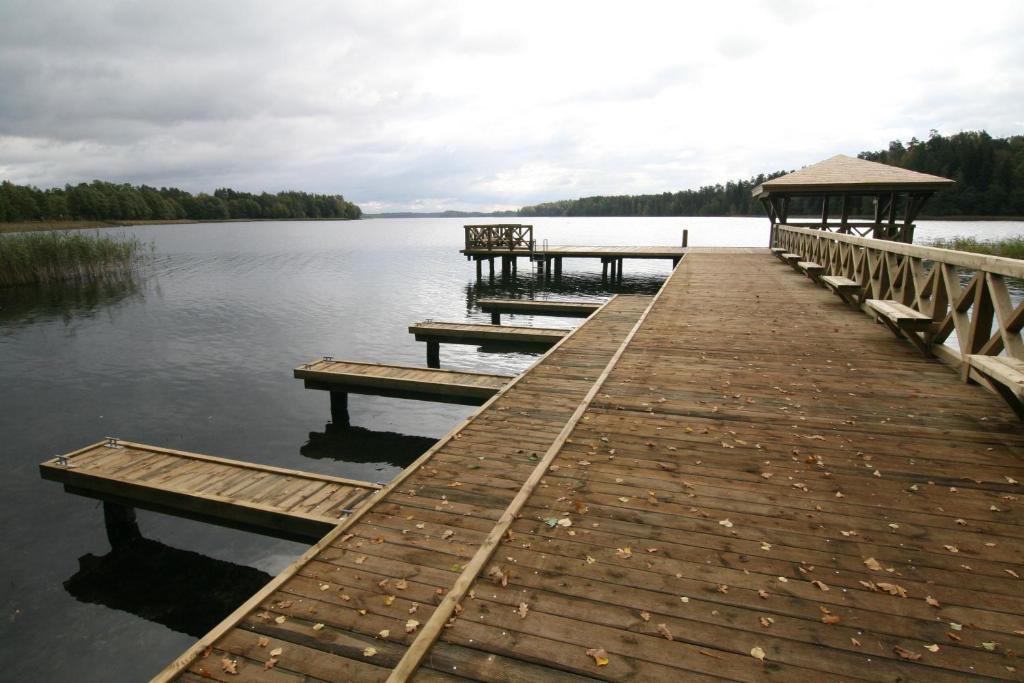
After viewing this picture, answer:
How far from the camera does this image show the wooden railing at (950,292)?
5.34 m

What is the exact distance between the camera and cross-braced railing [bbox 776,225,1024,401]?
5301 millimetres

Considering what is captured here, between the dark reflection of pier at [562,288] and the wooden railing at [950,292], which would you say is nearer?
the wooden railing at [950,292]

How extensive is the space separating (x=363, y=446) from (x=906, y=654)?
1109 centimetres

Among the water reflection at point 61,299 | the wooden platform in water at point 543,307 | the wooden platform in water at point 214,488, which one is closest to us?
the wooden platform in water at point 214,488

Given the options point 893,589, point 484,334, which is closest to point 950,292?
point 893,589

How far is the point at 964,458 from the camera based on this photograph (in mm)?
4418

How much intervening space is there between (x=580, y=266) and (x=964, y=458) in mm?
43730

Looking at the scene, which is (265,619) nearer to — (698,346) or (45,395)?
(698,346)

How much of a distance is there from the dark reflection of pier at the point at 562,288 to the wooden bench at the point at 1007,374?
78.3 feet

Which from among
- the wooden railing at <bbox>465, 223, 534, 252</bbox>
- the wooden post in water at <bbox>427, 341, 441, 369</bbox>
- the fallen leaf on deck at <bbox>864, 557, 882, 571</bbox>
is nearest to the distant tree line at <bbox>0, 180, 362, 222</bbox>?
the wooden railing at <bbox>465, 223, 534, 252</bbox>

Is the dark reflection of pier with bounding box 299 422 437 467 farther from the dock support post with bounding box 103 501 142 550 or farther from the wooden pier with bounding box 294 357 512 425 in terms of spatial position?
the dock support post with bounding box 103 501 142 550

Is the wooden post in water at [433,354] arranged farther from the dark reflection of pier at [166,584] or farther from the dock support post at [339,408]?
the dark reflection of pier at [166,584]

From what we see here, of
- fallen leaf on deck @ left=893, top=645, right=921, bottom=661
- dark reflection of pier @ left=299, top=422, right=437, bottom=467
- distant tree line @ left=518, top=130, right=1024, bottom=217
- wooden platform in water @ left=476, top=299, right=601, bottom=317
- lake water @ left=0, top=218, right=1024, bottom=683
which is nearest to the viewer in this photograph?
fallen leaf on deck @ left=893, top=645, right=921, bottom=661

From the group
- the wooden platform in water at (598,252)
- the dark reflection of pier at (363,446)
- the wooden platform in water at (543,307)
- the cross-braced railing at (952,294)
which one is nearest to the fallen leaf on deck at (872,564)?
the cross-braced railing at (952,294)
